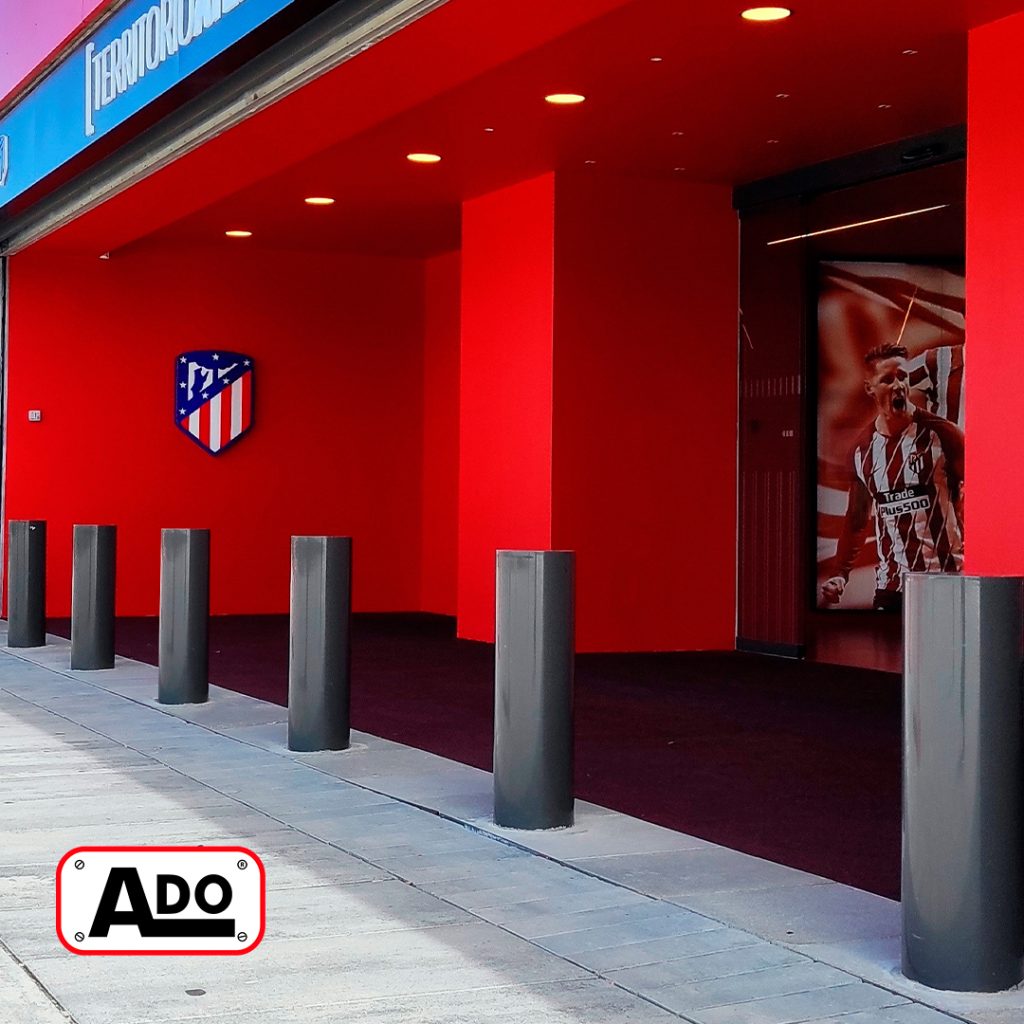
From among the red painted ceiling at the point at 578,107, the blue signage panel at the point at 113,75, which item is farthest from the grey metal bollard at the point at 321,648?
the blue signage panel at the point at 113,75

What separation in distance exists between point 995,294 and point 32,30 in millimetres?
7282

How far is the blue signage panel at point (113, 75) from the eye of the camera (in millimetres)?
8086

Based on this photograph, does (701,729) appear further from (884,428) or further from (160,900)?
(160,900)

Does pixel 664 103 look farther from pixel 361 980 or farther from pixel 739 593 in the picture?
pixel 361 980

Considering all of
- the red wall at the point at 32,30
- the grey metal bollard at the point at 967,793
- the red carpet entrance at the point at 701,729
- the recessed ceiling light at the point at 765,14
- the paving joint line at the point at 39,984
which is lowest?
the paving joint line at the point at 39,984

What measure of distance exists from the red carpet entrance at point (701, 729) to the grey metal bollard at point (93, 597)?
716mm

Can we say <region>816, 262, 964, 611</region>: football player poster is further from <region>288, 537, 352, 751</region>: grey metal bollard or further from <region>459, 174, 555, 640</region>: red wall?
<region>288, 537, 352, 751</region>: grey metal bollard

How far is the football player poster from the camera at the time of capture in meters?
10.7

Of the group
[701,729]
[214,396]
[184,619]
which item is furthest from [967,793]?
[214,396]

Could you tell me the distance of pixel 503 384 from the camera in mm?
11625

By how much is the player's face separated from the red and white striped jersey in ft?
0.46

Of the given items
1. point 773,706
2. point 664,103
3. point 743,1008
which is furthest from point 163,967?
point 664,103

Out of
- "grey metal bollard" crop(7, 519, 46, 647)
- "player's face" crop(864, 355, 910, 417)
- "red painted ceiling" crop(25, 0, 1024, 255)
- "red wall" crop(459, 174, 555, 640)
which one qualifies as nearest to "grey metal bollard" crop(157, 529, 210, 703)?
"red painted ceiling" crop(25, 0, 1024, 255)

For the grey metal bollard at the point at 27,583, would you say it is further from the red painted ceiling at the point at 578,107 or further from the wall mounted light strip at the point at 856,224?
the wall mounted light strip at the point at 856,224
